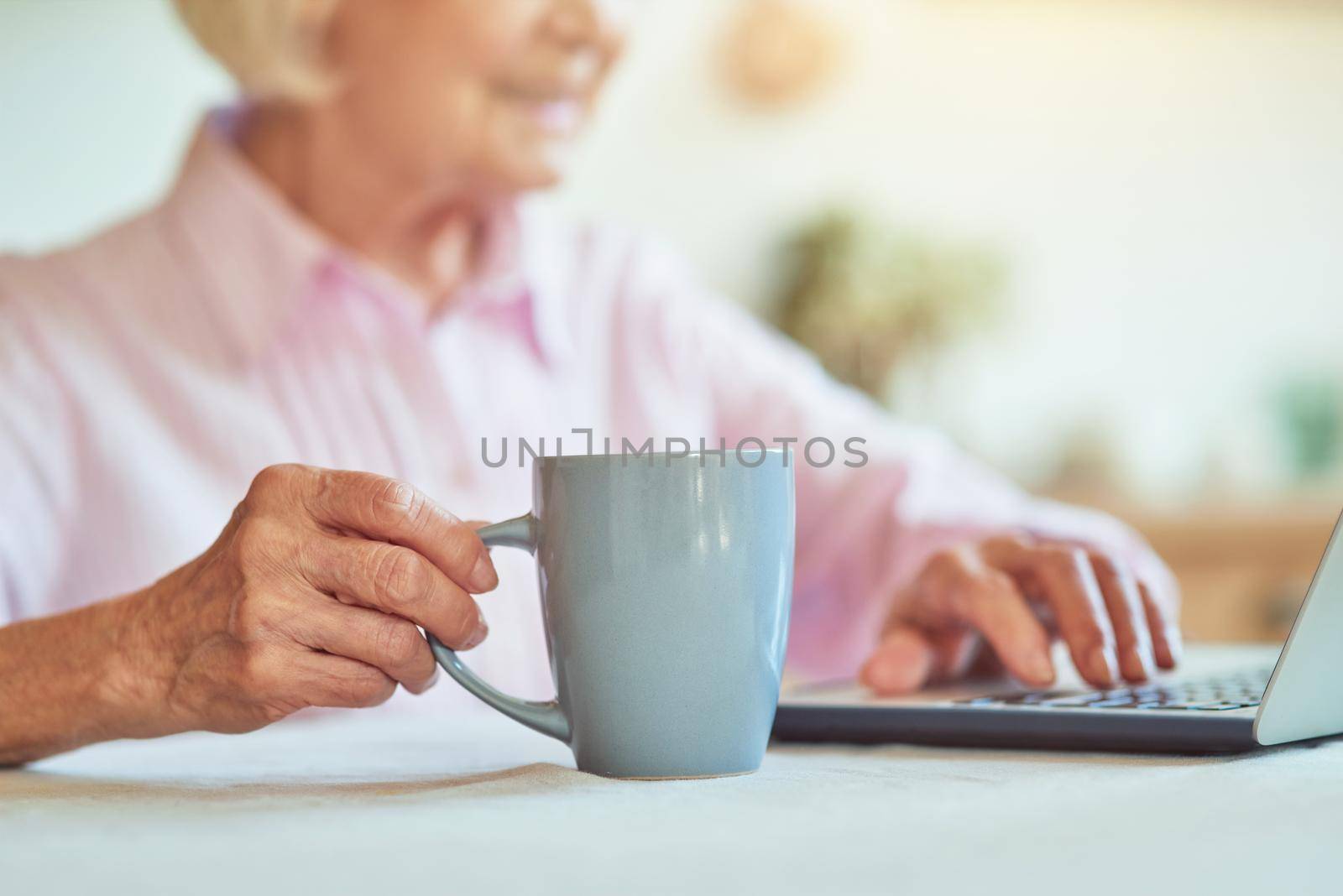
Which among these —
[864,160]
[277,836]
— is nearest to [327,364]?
[277,836]


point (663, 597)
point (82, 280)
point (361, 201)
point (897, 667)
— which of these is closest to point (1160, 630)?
point (897, 667)

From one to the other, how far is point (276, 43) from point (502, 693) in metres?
0.82

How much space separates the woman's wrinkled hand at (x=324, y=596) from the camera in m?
0.52

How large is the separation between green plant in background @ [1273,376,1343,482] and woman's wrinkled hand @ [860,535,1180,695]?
245cm

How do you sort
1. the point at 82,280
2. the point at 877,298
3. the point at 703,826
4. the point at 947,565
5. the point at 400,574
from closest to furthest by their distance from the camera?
1. the point at 703,826
2. the point at 400,574
3. the point at 947,565
4. the point at 82,280
5. the point at 877,298

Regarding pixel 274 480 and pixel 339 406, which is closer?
pixel 274 480

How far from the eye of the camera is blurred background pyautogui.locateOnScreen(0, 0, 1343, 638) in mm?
2865

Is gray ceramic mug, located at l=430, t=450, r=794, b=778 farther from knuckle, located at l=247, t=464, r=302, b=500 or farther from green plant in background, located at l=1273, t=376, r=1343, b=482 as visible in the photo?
green plant in background, located at l=1273, t=376, r=1343, b=482

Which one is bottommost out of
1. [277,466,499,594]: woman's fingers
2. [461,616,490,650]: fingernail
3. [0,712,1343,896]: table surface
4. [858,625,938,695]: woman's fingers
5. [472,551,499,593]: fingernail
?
[858,625,938,695]: woman's fingers

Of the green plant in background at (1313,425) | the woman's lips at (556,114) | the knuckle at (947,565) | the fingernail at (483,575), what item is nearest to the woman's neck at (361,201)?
the woman's lips at (556,114)

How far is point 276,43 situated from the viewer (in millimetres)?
1158

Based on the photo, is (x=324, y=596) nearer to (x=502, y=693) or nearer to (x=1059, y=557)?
(x=502, y=693)

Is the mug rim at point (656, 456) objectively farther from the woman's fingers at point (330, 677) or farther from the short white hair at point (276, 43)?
the short white hair at point (276, 43)

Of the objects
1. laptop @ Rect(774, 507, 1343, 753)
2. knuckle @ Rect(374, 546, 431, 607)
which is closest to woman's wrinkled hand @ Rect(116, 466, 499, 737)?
knuckle @ Rect(374, 546, 431, 607)
